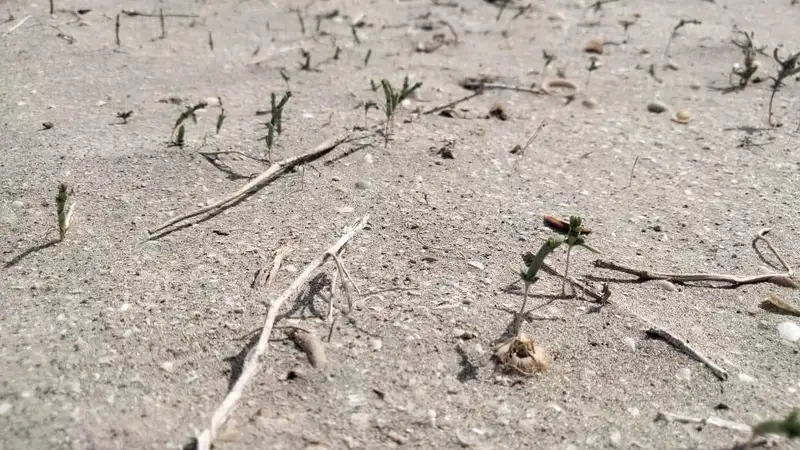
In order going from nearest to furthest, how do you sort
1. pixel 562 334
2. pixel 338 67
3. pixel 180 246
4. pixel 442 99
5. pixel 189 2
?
pixel 562 334 < pixel 180 246 < pixel 442 99 < pixel 338 67 < pixel 189 2

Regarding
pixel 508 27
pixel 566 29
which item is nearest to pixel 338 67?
pixel 508 27

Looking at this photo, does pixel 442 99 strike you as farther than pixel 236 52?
No

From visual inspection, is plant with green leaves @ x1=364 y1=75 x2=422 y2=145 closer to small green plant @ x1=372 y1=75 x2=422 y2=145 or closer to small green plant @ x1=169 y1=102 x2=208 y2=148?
small green plant @ x1=372 y1=75 x2=422 y2=145

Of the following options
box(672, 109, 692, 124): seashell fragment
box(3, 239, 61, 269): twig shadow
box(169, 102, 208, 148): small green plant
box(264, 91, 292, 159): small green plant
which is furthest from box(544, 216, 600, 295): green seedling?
box(3, 239, 61, 269): twig shadow

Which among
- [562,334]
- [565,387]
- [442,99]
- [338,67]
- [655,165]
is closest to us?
[565,387]

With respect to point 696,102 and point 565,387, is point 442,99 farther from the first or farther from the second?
point 565,387

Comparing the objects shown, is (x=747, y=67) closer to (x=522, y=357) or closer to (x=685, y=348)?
(x=685, y=348)

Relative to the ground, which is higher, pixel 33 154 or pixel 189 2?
pixel 189 2
